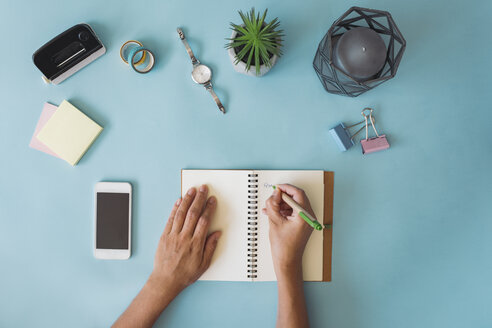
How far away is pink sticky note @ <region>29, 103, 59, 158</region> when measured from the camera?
0.90 metres

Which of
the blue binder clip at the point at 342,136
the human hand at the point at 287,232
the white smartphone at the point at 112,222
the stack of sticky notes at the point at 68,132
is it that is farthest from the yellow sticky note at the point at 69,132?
the blue binder clip at the point at 342,136

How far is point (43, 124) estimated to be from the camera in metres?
0.90

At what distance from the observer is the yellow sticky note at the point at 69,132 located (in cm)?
89

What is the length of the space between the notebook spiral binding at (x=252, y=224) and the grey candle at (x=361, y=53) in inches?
14.8

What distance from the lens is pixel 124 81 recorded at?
2.95 ft

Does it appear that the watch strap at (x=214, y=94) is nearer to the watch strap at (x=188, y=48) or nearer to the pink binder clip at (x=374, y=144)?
the watch strap at (x=188, y=48)

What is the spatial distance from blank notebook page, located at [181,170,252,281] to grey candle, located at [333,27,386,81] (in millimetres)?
422

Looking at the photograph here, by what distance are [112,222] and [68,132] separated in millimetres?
288

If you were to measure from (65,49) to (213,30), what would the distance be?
413mm

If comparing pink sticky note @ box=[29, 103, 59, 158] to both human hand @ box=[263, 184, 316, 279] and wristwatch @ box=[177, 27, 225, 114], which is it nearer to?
wristwatch @ box=[177, 27, 225, 114]

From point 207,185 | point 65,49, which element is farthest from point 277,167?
point 65,49

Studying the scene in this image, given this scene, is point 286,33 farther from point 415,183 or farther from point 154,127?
point 415,183

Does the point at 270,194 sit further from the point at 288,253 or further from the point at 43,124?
the point at 43,124

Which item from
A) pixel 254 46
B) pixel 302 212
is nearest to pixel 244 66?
Result: pixel 254 46
